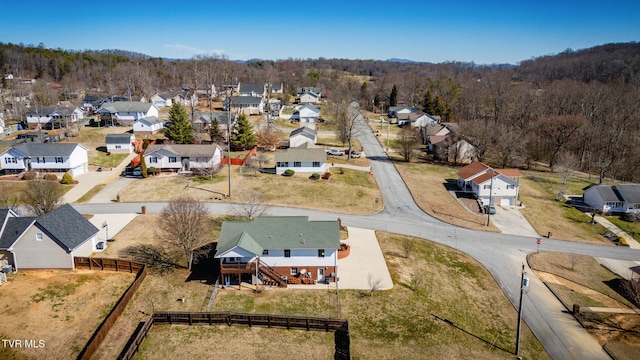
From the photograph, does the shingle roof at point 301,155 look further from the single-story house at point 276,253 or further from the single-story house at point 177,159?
the single-story house at point 276,253

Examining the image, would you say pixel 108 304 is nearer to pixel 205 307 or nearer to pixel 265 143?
pixel 205 307

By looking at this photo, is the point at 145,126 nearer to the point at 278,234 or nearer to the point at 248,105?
the point at 248,105

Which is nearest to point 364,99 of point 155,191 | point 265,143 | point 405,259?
point 265,143

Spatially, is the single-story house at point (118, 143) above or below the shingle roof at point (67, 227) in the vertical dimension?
above

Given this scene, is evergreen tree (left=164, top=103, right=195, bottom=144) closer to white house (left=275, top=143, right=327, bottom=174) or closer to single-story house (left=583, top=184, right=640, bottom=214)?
white house (left=275, top=143, right=327, bottom=174)

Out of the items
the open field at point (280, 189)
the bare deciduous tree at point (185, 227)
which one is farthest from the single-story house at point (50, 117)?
the bare deciduous tree at point (185, 227)
